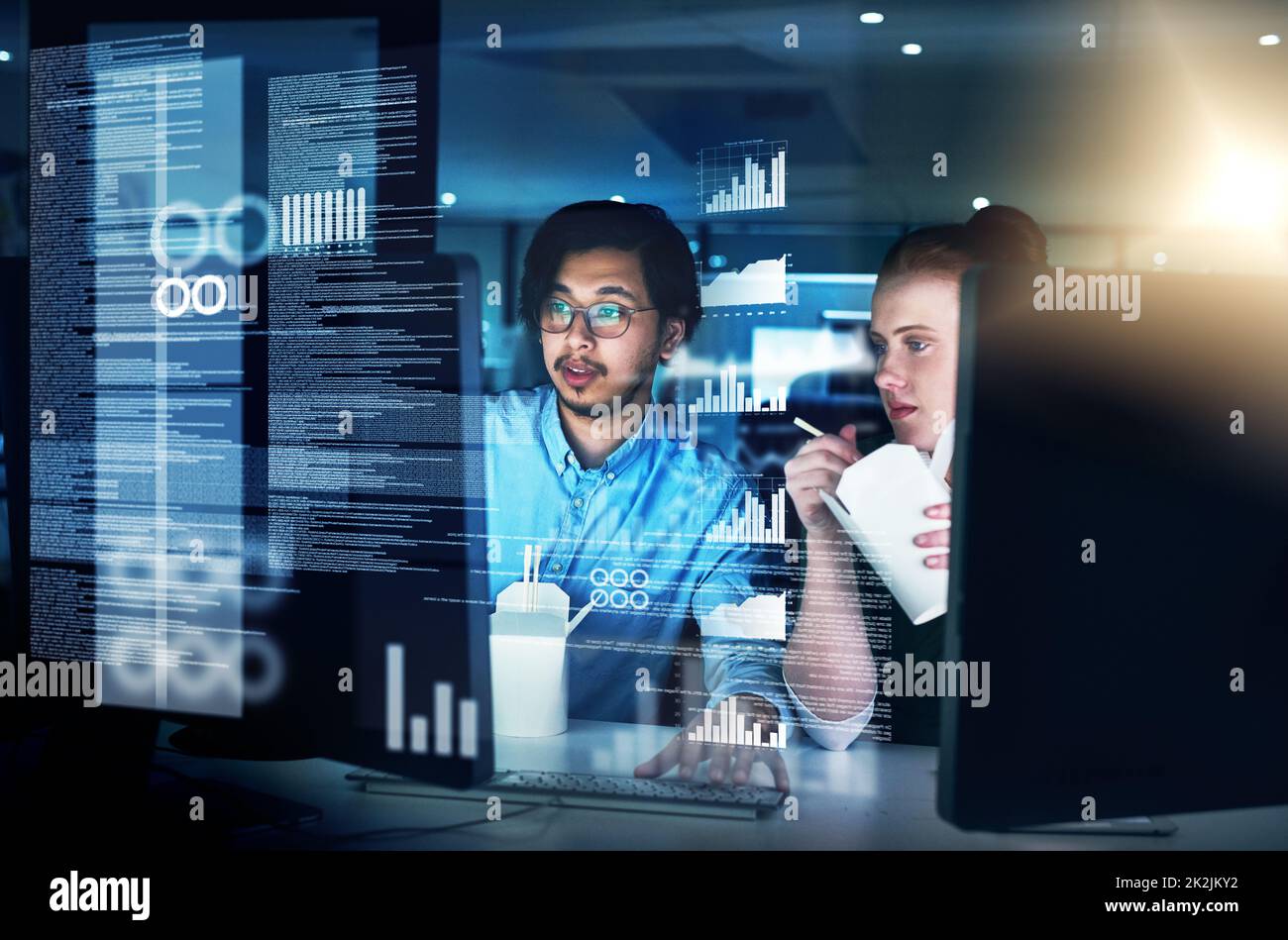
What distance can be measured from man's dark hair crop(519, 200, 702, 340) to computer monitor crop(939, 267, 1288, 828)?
662 mm

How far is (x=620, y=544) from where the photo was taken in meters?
1.47

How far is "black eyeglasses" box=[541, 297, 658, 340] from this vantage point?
145cm

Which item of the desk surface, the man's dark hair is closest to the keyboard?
the desk surface

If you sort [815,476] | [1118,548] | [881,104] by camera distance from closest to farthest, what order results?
1. [1118,548]
2. [815,476]
3. [881,104]

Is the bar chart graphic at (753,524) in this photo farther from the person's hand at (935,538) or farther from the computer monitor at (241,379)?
the computer monitor at (241,379)

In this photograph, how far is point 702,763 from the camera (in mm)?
1179

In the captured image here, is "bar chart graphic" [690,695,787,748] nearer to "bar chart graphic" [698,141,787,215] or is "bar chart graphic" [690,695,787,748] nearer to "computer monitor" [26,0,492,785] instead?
"computer monitor" [26,0,492,785]

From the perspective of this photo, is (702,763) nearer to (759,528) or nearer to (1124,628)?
(759,528)

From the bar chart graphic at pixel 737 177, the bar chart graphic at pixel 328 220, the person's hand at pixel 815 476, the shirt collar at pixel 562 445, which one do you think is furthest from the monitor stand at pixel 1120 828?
the bar chart graphic at pixel 328 220

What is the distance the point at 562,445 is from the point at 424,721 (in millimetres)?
660

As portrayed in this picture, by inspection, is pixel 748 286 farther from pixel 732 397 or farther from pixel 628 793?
pixel 628 793

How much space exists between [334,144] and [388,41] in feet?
0.85

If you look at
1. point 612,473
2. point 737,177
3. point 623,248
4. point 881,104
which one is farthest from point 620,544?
Answer: point 881,104
